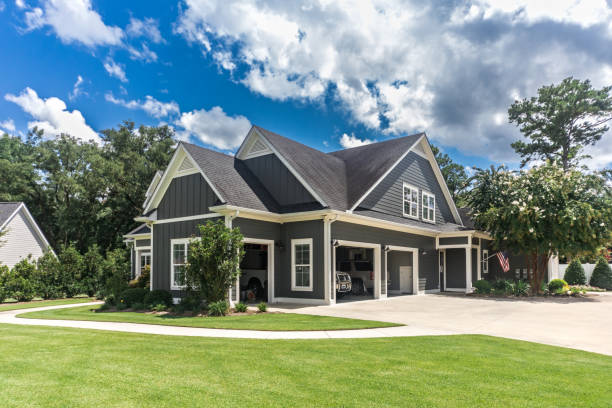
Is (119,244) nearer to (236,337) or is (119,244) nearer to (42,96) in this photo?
(42,96)

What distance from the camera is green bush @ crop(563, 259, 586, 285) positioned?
95.8 ft

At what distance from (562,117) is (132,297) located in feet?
115

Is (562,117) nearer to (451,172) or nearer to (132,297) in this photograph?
(451,172)

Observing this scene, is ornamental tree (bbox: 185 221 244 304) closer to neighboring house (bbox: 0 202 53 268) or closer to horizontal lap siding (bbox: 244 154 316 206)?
horizontal lap siding (bbox: 244 154 316 206)

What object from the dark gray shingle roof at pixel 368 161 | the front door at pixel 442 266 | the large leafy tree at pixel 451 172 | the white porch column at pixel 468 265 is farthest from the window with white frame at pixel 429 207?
the large leafy tree at pixel 451 172

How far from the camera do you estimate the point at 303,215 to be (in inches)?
647

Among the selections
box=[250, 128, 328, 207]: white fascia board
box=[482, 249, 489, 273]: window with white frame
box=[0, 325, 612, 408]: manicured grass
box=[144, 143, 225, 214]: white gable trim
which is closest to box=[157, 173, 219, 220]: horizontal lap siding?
box=[144, 143, 225, 214]: white gable trim

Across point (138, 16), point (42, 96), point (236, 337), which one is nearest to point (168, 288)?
point (236, 337)

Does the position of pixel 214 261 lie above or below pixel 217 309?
above

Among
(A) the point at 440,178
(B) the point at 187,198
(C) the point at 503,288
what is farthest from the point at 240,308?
(A) the point at 440,178

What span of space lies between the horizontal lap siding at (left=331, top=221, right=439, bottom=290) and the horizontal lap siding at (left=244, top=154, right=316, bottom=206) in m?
1.76

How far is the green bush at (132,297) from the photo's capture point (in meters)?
15.7

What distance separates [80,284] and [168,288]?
929 cm

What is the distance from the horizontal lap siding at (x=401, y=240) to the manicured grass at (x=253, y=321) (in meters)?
4.81
